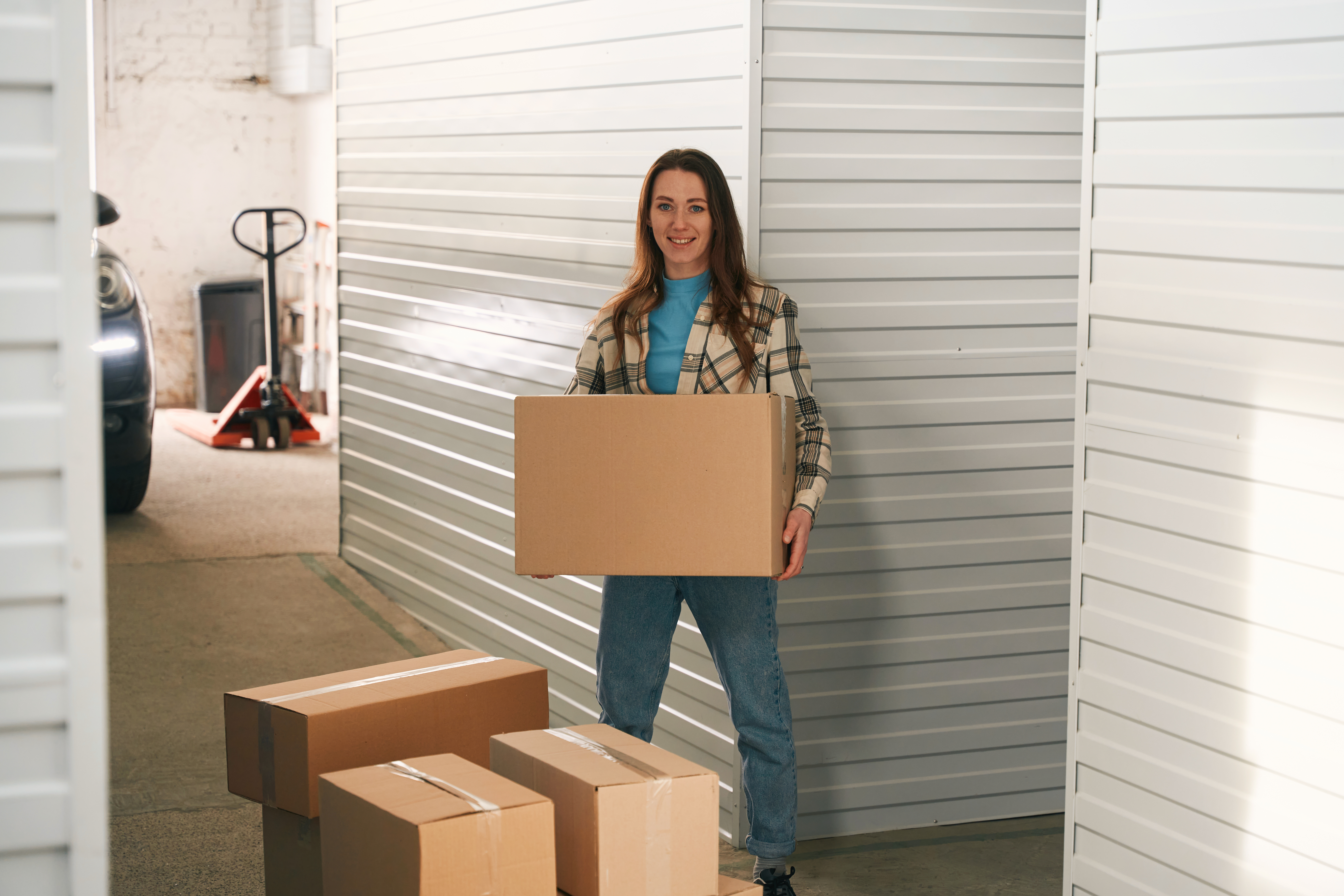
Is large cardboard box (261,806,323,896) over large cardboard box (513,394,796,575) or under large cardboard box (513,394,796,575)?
under

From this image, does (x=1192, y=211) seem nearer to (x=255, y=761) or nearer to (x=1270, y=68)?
(x=1270, y=68)

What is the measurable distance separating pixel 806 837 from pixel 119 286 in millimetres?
4195

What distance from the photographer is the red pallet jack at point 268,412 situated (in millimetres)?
8008

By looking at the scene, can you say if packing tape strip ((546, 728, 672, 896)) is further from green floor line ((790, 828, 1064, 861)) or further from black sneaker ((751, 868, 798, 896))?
green floor line ((790, 828, 1064, 861))

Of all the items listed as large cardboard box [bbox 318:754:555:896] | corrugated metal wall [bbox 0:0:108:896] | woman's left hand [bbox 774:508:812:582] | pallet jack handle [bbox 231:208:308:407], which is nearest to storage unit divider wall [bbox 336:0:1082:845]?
woman's left hand [bbox 774:508:812:582]

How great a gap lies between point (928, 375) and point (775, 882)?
1.21 m

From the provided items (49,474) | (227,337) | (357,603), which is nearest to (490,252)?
(357,603)

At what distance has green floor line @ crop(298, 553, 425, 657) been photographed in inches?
177

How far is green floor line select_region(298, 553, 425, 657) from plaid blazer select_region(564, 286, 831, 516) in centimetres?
193

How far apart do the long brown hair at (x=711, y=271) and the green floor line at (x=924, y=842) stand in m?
1.23

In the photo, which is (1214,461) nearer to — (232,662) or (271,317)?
(232,662)

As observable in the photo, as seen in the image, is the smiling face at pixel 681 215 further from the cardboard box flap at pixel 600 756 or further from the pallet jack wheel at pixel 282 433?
the pallet jack wheel at pixel 282 433

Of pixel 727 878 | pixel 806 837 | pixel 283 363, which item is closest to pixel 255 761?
pixel 727 878

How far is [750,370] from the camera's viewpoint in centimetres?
249
